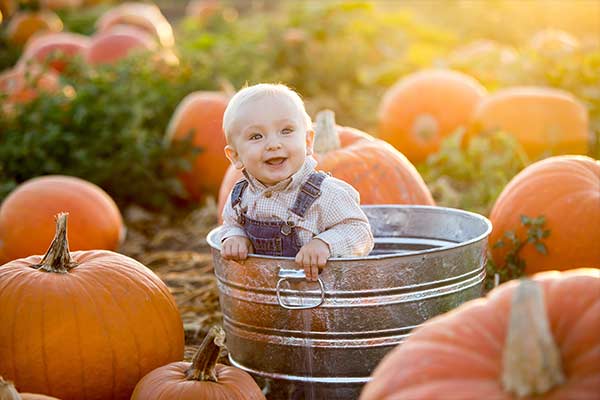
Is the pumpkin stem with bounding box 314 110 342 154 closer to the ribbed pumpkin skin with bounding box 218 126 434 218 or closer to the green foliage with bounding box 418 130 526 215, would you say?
Answer: the ribbed pumpkin skin with bounding box 218 126 434 218

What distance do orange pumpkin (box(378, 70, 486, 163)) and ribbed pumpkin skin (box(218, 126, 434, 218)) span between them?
259cm

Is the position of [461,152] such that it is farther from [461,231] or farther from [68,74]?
[68,74]

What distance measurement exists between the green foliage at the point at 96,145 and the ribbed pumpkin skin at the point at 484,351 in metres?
4.13

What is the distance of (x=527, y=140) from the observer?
5930 mm

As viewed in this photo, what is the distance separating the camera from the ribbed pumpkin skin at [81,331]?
2852mm

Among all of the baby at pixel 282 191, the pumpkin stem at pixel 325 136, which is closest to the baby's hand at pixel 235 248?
the baby at pixel 282 191

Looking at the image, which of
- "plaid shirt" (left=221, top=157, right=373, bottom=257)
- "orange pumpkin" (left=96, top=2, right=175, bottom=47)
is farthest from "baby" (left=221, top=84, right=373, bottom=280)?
"orange pumpkin" (left=96, top=2, right=175, bottom=47)

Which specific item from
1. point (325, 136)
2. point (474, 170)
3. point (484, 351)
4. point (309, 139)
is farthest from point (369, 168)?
point (484, 351)

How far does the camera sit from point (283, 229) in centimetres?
296

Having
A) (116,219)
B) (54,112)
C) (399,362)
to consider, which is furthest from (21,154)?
(399,362)

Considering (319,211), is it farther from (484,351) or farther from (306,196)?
(484,351)

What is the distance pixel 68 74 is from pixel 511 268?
4.29 meters

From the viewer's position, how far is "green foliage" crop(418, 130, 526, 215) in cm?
507

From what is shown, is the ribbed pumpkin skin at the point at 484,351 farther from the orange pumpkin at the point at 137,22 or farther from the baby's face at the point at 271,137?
the orange pumpkin at the point at 137,22
